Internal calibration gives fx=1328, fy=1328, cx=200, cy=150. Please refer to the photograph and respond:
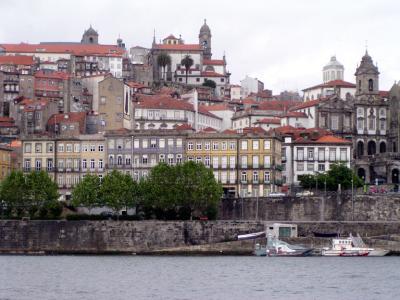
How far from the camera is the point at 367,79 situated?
149 m

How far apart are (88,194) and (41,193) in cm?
355

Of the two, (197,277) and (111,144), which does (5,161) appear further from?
(197,277)

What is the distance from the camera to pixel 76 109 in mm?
145375

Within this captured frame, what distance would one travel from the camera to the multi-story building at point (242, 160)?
4385 inches

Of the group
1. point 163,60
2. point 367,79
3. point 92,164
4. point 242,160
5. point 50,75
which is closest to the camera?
point 242,160

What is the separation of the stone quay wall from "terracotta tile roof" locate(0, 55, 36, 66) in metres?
68.4

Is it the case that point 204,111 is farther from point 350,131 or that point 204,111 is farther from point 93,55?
point 93,55

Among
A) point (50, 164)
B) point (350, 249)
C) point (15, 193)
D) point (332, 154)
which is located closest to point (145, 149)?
point (50, 164)

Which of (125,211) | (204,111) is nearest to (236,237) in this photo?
(125,211)

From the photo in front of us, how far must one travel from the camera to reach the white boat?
3588 inches

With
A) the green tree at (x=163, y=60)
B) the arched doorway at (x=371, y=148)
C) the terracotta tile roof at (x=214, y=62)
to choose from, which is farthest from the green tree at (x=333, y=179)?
the terracotta tile roof at (x=214, y=62)

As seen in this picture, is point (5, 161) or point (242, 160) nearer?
point (242, 160)

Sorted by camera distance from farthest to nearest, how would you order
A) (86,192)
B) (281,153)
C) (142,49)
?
1. (142,49)
2. (281,153)
3. (86,192)

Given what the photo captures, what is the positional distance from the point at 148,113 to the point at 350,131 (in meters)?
23.6
